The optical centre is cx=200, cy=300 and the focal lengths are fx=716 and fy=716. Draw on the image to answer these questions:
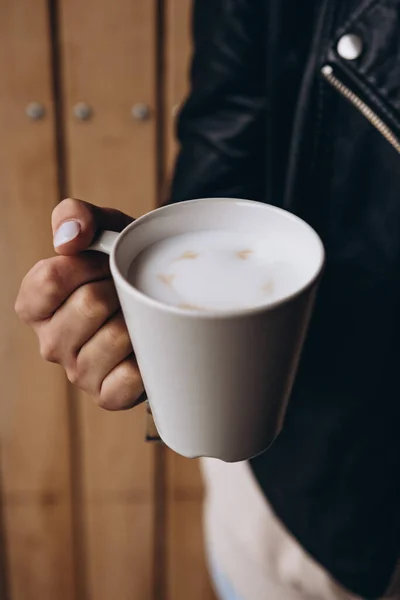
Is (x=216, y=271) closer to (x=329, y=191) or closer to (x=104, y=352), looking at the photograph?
(x=104, y=352)

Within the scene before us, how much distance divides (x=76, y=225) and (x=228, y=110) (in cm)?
26

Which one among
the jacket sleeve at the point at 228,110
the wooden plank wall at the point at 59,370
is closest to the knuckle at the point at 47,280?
the jacket sleeve at the point at 228,110

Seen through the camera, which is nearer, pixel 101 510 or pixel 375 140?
pixel 375 140

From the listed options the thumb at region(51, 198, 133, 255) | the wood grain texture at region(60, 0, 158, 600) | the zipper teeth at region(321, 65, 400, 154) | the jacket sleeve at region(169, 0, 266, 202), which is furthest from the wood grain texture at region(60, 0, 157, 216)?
the thumb at region(51, 198, 133, 255)

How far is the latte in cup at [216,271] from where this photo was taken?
234 millimetres

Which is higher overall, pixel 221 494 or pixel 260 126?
pixel 260 126

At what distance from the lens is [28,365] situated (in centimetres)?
76

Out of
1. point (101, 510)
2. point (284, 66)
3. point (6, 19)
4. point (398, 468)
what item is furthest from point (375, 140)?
point (101, 510)

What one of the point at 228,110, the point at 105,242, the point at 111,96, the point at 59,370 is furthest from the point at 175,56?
the point at 105,242

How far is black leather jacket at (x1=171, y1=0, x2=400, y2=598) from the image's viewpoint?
0.43 meters

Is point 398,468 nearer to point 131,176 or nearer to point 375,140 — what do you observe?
point 375,140

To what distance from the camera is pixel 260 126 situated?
0.49 metres

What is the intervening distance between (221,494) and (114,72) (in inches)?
14.9

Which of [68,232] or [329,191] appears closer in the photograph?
[68,232]
